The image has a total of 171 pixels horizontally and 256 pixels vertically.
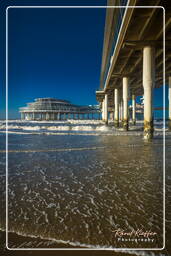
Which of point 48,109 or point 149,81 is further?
point 48,109

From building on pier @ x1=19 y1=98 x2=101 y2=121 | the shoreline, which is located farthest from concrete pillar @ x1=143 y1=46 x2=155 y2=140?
building on pier @ x1=19 y1=98 x2=101 y2=121

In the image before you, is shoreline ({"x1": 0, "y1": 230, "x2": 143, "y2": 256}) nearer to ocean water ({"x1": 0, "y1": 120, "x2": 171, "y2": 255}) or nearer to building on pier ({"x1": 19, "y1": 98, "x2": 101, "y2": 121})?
ocean water ({"x1": 0, "y1": 120, "x2": 171, "y2": 255})

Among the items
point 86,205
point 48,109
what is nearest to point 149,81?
point 86,205

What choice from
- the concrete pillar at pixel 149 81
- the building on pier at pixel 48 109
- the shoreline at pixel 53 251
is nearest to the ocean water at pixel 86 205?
the shoreline at pixel 53 251

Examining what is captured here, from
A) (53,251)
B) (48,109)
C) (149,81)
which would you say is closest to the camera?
(53,251)

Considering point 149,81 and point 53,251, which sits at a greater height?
point 149,81

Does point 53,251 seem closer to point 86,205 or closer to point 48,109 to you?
point 86,205

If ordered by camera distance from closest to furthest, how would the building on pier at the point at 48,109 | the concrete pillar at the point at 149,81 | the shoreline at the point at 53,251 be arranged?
the shoreline at the point at 53,251 < the concrete pillar at the point at 149,81 < the building on pier at the point at 48,109

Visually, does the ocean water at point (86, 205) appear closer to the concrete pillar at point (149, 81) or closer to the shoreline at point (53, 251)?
the shoreline at point (53, 251)

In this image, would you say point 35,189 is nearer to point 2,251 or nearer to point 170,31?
point 2,251

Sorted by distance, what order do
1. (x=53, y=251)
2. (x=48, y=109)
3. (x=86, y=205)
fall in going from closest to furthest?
(x=53, y=251), (x=86, y=205), (x=48, y=109)

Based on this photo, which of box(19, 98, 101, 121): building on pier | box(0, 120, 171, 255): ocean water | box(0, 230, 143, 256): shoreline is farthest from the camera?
box(19, 98, 101, 121): building on pier

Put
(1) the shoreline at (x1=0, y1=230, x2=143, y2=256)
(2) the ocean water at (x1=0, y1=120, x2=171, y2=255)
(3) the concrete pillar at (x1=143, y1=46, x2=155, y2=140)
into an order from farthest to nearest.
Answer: (3) the concrete pillar at (x1=143, y1=46, x2=155, y2=140)
(2) the ocean water at (x1=0, y1=120, x2=171, y2=255)
(1) the shoreline at (x1=0, y1=230, x2=143, y2=256)

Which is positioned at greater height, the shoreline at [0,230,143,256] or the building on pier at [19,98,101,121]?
the building on pier at [19,98,101,121]
